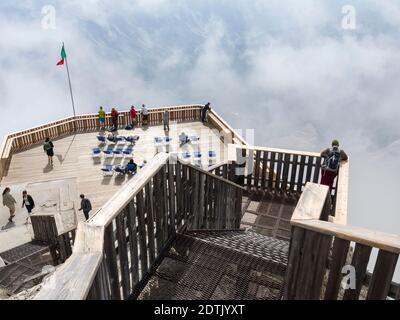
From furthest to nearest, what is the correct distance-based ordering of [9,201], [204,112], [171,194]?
[204,112] → [9,201] → [171,194]

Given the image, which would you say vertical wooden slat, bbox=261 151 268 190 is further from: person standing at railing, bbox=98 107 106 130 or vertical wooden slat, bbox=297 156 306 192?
person standing at railing, bbox=98 107 106 130

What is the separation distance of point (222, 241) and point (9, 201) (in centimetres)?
932

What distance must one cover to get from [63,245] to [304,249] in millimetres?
7483

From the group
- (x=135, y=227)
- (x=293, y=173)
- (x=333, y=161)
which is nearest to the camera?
(x=135, y=227)

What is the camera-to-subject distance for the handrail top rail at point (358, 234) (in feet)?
9.64

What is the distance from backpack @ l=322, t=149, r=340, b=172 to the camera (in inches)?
348

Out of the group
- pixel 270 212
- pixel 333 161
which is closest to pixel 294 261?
pixel 333 161

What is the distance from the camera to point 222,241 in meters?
5.86

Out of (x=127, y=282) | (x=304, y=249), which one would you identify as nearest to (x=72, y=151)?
(x=127, y=282)

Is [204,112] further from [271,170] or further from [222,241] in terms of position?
[222,241]

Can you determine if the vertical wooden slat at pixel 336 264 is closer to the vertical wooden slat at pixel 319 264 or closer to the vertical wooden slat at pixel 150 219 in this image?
the vertical wooden slat at pixel 319 264

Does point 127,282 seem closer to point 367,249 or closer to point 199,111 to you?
point 367,249

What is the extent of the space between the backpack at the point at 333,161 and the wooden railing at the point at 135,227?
3.02 metres

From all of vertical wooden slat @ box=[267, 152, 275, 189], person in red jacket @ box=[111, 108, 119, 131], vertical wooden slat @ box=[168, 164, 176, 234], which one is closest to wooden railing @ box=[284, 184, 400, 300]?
vertical wooden slat @ box=[168, 164, 176, 234]
